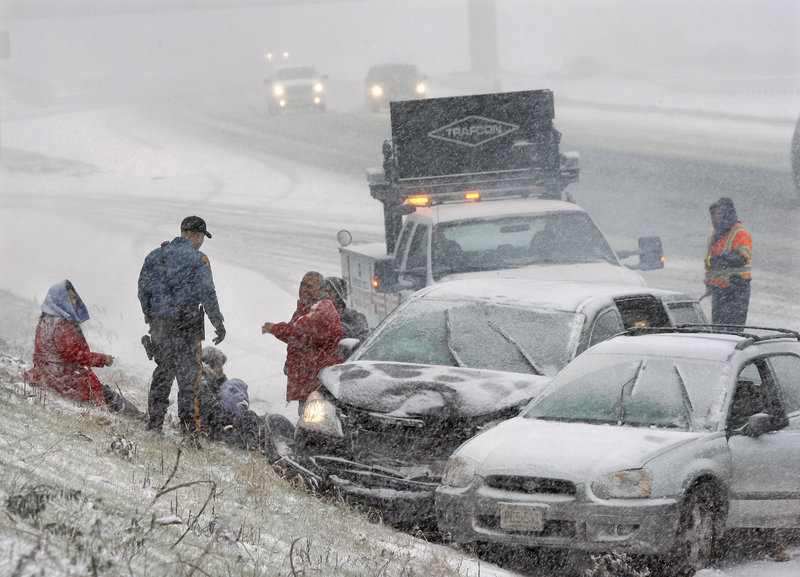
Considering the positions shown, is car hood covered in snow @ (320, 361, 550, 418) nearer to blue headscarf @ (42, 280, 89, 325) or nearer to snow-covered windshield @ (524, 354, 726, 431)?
snow-covered windshield @ (524, 354, 726, 431)

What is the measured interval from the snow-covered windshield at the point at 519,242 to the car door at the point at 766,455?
13.5 feet

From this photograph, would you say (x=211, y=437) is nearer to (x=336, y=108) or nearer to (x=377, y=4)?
(x=336, y=108)

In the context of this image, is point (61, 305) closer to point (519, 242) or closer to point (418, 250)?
point (418, 250)

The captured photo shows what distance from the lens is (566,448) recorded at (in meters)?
6.56

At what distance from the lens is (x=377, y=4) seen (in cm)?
12000

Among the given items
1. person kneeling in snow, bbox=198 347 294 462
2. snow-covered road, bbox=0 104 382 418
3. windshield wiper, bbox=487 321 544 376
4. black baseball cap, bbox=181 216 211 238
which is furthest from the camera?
snow-covered road, bbox=0 104 382 418

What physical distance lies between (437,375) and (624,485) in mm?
1783

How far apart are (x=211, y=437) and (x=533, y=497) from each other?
346 centimetres

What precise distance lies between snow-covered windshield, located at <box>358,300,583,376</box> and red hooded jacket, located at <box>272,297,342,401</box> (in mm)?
796

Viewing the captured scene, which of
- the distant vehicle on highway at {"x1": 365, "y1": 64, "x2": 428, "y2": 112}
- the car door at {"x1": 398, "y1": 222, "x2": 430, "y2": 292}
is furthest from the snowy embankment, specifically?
the distant vehicle on highway at {"x1": 365, "y1": 64, "x2": 428, "y2": 112}

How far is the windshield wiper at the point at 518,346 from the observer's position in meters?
7.89

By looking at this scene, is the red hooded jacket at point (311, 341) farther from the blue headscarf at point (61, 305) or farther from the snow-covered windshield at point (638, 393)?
the snow-covered windshield at point (638, 393)

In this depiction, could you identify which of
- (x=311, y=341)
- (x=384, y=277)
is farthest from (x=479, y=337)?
(x=384, y=277)

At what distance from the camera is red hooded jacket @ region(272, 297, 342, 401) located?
9.41m
